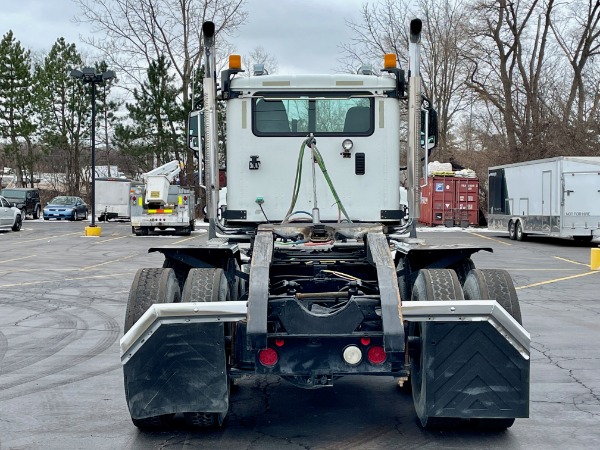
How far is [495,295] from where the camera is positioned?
6012 mm

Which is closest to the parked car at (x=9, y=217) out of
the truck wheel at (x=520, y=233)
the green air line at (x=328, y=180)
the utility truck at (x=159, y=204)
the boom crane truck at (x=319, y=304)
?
the utility truck at (x=159, y=204)

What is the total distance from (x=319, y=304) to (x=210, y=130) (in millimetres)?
2655

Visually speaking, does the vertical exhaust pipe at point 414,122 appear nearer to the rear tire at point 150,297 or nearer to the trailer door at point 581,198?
the rear tire at point 150,297

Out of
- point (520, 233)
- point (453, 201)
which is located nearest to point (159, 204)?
point (520, 233)

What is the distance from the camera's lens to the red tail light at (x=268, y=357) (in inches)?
215

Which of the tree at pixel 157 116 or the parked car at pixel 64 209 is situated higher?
the tree at pixel 157 116

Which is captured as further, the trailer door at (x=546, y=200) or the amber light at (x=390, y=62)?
the trailer door at (x=546, y=200)

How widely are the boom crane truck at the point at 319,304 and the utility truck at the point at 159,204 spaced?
26.6 metres

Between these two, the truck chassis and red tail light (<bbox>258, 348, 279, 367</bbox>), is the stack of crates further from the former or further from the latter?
red tail light (<bbox>258, 348, 279, 367</bbox>)

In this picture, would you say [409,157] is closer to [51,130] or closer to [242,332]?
[242,332]

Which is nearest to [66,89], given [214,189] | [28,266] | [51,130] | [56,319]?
[51,130]

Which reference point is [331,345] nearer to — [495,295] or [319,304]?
[319,304]

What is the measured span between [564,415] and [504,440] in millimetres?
1004

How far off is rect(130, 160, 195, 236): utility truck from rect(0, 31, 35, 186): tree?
3259 centimetres
